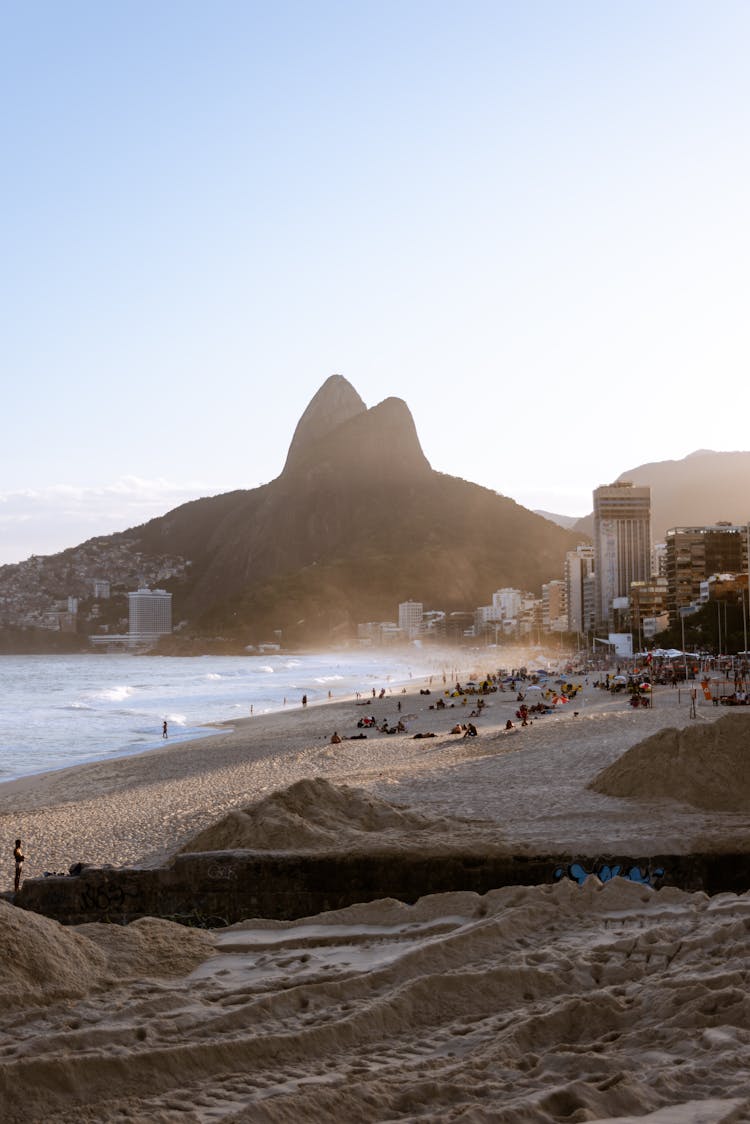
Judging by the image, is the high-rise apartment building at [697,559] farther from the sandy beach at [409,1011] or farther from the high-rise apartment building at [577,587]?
the sandy beach at [409,1011]

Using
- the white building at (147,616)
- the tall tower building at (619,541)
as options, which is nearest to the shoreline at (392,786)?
the tall tower building at (619,541)

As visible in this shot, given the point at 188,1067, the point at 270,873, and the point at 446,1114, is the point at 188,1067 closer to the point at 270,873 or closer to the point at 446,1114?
the point at 446,1114

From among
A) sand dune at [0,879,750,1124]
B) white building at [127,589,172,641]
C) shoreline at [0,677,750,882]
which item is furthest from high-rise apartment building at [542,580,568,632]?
sand dune at [0,879,750,1124]

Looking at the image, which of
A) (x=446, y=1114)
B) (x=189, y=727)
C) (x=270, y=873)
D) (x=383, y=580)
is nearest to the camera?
(x=446, y=1114)

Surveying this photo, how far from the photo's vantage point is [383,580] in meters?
179

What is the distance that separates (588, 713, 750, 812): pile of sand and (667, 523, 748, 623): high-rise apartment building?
340ft

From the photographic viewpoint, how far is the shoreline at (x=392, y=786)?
12.3 meters

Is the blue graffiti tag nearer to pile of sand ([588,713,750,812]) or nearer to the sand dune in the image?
the sand dune

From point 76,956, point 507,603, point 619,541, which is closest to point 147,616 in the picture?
point 507,603

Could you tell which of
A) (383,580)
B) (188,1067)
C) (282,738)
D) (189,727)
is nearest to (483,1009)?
(188,1067)

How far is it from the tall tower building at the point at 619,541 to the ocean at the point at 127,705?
50.3 metres

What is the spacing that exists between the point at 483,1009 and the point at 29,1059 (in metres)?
2.36

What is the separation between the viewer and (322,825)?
11891mm

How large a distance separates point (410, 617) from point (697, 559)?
2278 inches
